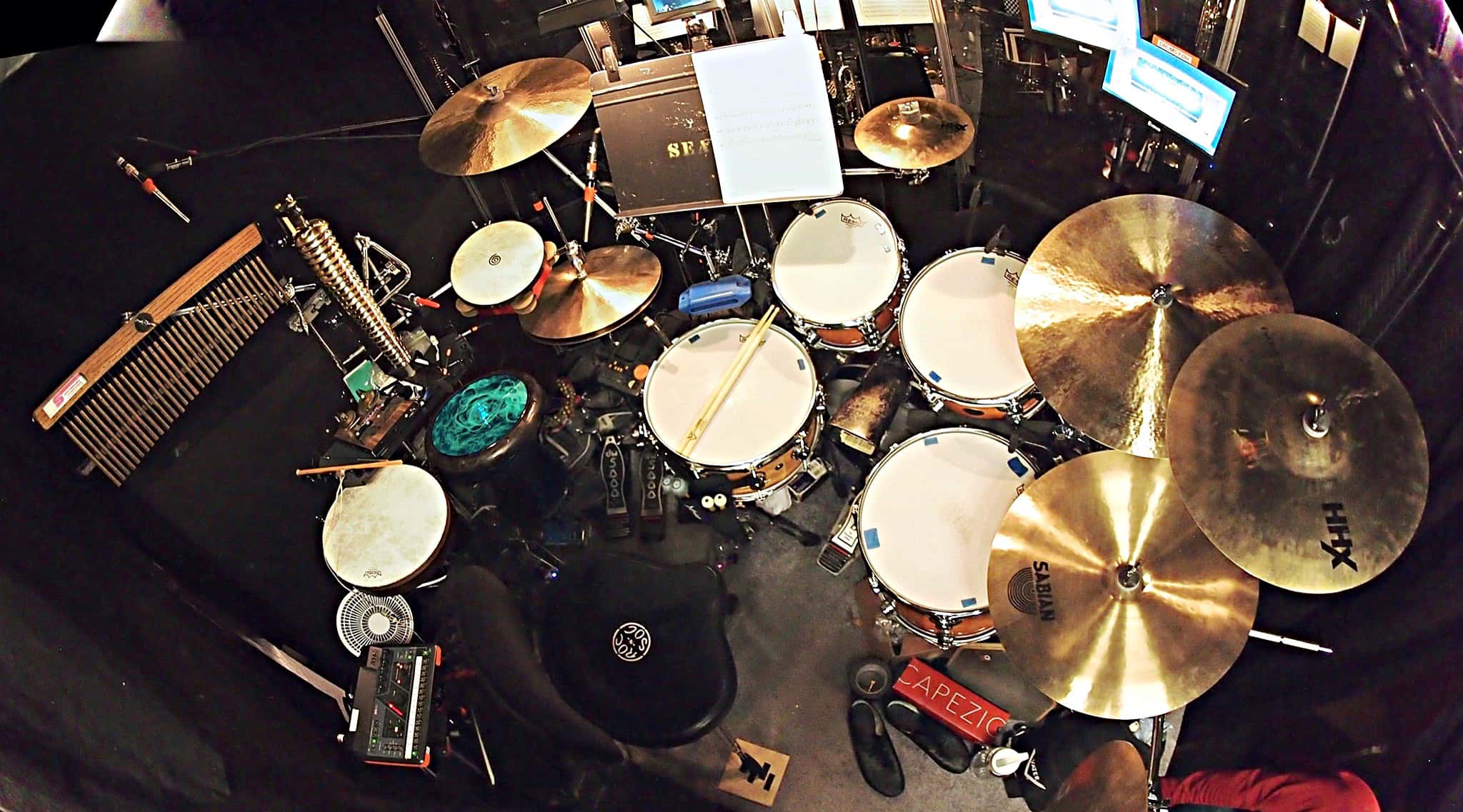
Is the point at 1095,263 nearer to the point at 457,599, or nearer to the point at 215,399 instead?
the point at 457,599

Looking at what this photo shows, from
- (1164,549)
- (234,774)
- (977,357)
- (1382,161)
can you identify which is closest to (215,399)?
(234,774)

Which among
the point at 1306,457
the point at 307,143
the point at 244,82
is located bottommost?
the point at 1306,457

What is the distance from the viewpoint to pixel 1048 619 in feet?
8.07

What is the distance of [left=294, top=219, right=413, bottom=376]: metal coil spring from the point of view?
3.70 metres

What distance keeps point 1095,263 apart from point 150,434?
3.44m

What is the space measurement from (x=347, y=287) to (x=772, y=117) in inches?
81.7

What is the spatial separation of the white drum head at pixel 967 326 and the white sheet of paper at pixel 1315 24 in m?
1.07

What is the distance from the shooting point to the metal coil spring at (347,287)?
12.1ft

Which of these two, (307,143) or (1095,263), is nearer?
(1095,263)

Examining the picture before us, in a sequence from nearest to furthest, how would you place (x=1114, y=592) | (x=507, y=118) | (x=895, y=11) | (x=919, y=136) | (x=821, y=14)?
(x=1114, y=592), (x=919, y=136), (x=507, y=118), (x=895, y=11), (x=821, y=14)

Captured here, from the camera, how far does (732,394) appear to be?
3305mm

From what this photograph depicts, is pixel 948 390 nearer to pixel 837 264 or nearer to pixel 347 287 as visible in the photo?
pixel 837 264

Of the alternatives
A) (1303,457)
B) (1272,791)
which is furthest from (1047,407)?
(1272,791)

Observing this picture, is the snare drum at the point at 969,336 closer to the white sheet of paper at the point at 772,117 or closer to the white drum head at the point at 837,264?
the white drum head at the point at 837,264
